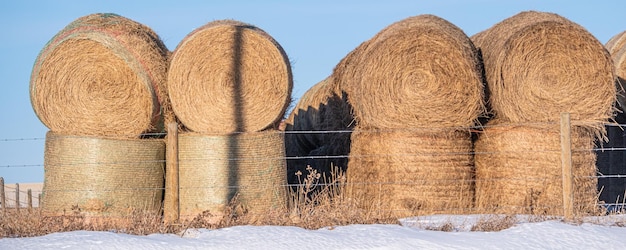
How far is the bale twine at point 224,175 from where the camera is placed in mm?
10695

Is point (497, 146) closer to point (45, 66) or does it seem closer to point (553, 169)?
point (553, 169)

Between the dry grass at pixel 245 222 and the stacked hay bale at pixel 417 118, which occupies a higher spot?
the stacked hay bale at pixel 417 118

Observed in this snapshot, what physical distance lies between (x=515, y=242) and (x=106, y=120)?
4.87 meters

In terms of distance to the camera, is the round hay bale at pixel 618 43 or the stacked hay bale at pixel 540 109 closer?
the stacked hay bale at pixel 540 109

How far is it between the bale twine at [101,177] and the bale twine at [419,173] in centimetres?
226

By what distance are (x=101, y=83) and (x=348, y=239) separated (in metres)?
4.05

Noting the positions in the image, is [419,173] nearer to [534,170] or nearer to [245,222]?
[534,170]

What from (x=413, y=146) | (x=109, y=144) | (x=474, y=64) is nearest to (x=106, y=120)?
(x=109, y=144)

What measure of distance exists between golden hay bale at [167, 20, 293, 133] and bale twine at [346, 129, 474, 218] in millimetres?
1185

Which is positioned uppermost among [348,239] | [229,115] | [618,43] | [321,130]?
[618,43]

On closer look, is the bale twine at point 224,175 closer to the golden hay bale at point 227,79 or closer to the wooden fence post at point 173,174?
the golden hay bale at point 227,79

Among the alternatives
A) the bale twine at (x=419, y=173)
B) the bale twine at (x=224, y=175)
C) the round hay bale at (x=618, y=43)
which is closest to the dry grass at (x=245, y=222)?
the bale twine at (x=224, y=175)

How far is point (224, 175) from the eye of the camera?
10719 millimetres

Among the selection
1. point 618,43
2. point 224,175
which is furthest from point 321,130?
point 618,43
